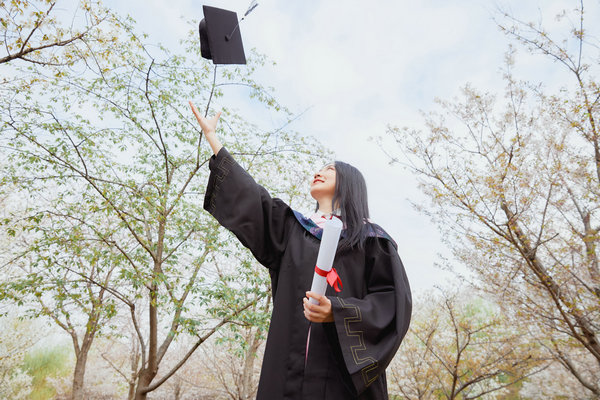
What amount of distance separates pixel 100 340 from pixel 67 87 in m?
11.9

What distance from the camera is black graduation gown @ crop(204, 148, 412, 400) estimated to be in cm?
149

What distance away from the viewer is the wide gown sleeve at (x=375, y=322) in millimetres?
1442

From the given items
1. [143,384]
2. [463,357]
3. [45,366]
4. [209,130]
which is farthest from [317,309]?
[45,366]

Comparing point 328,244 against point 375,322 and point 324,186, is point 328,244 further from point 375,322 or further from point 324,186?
point 324,186

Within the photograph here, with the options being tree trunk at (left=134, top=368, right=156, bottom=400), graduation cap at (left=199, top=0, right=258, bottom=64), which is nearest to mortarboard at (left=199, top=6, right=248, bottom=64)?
graduation cap at (left=199, top=0, right=258, bottom=64)

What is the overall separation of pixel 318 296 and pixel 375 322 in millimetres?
342

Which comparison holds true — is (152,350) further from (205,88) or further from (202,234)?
(205,88)

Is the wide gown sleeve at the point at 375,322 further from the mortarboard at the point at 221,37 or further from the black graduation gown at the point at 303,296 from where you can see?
the mortarboard at the point at 221,37

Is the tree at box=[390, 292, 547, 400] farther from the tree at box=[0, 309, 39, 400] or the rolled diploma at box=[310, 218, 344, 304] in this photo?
the tree at box=[0, 309, 39, 400]

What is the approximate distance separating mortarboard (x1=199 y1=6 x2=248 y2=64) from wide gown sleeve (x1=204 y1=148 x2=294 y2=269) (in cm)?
89

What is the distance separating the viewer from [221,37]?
2414 mm

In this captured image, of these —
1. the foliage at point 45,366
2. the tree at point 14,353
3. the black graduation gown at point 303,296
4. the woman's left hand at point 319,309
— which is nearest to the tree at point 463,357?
the black graduation gown at point 303,296

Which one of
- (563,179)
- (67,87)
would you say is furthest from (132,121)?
(563,179)

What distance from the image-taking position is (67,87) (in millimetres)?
4844
